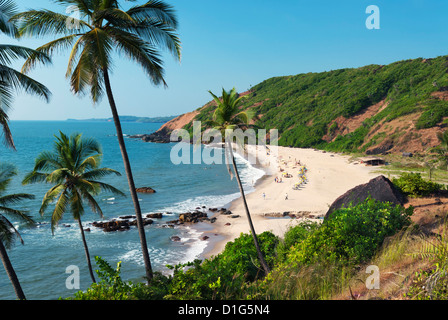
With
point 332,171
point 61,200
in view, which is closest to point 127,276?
point 61,200

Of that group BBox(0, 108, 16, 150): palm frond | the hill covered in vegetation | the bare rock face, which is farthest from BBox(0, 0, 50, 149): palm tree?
the hill covered in vegetation

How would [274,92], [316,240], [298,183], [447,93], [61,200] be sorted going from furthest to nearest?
[274,92], [447,93], [298,183], [61,200], [316,240]

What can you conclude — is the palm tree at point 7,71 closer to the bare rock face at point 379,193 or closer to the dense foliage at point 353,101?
the bare rock face at point 379,193

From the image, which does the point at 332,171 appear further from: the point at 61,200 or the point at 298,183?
the point at 61,200

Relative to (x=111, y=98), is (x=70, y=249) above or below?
below

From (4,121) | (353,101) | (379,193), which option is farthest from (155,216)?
(353,101)

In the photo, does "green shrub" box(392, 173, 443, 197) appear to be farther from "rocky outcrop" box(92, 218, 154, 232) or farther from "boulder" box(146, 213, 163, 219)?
"boulder" box(146, 213, 163, 219)
